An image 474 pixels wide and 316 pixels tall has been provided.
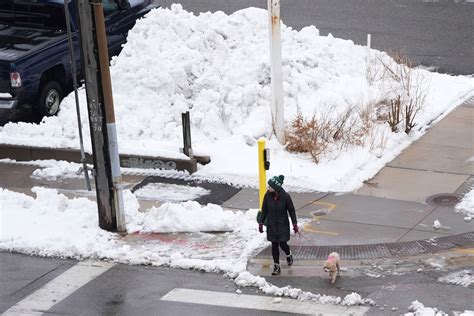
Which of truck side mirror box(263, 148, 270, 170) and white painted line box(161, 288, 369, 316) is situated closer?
white painted line box(161, 288, 369, 316)

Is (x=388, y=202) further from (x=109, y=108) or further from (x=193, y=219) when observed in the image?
(x=109, y=108)

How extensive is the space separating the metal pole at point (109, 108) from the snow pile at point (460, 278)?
4225 mm

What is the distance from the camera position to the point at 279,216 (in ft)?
35.7

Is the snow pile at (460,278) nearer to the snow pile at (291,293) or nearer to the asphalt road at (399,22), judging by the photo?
the snow pile at (291,293)

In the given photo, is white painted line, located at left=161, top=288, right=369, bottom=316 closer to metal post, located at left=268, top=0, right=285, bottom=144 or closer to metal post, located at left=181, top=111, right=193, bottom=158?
metal post, located at left=181, top=111, right=193, bottom=158

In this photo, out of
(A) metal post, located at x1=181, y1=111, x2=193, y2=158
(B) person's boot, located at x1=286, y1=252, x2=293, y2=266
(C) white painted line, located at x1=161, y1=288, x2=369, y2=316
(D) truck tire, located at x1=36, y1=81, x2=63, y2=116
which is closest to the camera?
(C) white painted line, located at x1=161, y1=288, x2=369, y2=316

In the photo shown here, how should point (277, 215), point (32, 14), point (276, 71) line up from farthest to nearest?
point (32, 14)
point (276, 71)
point (277, 215)

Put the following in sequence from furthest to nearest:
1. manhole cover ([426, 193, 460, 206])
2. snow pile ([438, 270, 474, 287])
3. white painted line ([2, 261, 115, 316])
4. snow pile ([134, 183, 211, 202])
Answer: snow pile ([134, 183, 211, 202])
manhole cover ([426, 193, 460, 206])
snow pile ([438, 270, 474, 287])
white painted line ([2, 261, 115, 316])

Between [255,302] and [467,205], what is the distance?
12.3 feet

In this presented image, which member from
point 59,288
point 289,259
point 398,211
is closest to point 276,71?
point 398,211

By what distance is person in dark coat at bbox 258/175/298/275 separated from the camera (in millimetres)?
10828

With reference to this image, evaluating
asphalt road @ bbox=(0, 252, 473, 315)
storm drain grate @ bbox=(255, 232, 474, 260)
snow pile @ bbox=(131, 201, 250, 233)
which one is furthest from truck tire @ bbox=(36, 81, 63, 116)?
storm drain grate @ bbox=(255, 232, 474, 260)

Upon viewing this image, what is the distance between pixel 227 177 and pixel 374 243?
3123 millimetres

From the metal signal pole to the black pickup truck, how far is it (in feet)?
11.7
